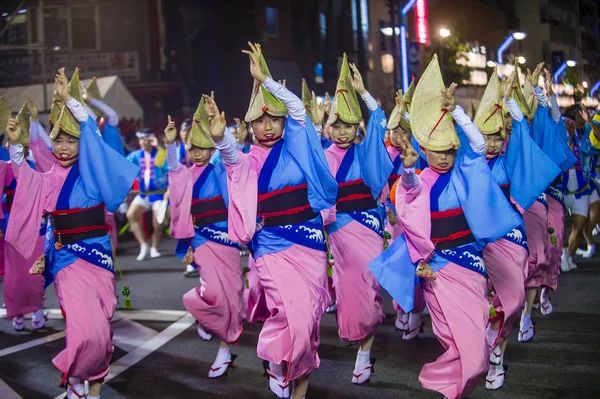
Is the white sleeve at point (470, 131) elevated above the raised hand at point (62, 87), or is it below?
below

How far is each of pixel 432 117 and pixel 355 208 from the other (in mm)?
1462

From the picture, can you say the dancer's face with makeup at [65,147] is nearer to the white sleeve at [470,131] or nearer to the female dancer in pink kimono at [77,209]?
the female dancer in pink kimono at [77,209]

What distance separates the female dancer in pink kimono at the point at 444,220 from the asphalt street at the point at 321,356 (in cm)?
82

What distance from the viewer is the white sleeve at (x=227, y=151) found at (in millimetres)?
4910

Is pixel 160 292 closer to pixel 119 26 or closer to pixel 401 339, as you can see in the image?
pixel 401 339

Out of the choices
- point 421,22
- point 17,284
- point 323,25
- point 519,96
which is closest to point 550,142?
point 519,96

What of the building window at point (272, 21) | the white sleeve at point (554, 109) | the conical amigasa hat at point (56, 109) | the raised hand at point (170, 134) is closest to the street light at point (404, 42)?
the white sleeve at point (554, 109)

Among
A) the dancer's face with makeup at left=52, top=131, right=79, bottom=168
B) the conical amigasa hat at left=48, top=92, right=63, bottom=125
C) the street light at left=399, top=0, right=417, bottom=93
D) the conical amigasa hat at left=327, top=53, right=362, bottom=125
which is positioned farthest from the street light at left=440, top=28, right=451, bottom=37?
the dancer's face with makeup at left=52, top=131, right=79, bottom=168

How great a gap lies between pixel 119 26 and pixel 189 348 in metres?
20.8

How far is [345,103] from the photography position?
6152mm

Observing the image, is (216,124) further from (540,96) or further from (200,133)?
(540,96)

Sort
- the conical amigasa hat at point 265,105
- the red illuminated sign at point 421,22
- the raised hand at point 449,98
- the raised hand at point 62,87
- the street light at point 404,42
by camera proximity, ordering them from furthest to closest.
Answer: the red illuminated sign at point 421,22 → the street light at point 404,42 → the raised hand at point 62,87 → the conical amigasa hat at point 265,105 → the raised hand at point 449,98

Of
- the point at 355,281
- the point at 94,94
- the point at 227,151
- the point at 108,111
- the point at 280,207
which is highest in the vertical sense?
the point at 94,94

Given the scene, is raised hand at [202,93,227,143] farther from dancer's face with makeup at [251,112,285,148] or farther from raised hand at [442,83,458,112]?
raised hand at [442,83,458,112]
